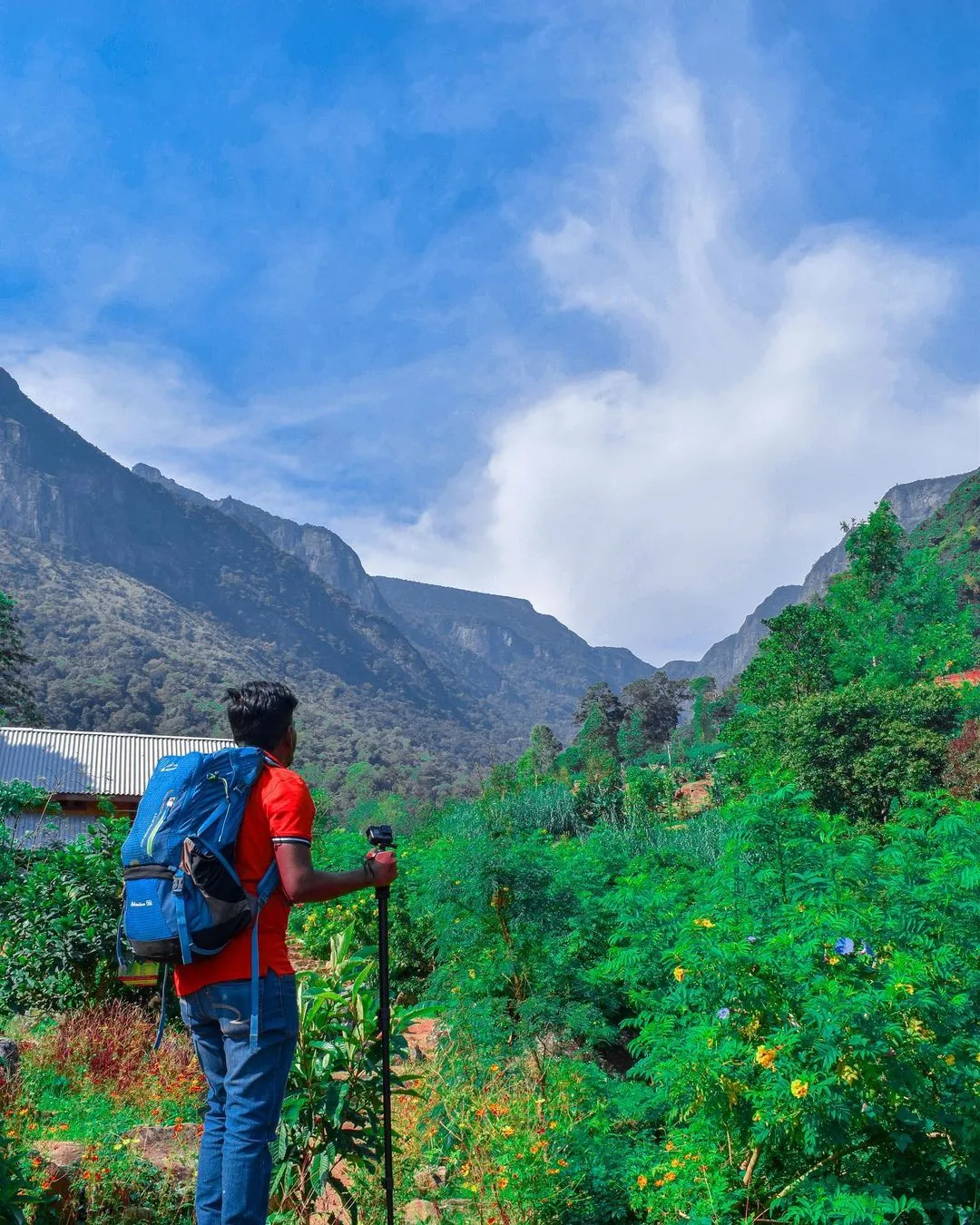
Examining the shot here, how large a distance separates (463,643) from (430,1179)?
609 feet

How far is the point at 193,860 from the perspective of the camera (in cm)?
209

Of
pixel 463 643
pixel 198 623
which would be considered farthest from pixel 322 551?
pixel 198 623

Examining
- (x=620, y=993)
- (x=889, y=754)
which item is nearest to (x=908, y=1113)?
(x=620, y=993)

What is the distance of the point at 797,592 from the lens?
159000 millimetres

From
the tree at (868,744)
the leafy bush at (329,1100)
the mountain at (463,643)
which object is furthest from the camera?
the mountain at (463,643)

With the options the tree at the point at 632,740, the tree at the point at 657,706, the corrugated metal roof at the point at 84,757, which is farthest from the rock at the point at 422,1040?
the tree at the point at 657,706

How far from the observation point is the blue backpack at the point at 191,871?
2.07 m

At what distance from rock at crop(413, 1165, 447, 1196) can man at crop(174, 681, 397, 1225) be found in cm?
132

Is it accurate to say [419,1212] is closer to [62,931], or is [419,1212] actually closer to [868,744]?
[62,931]

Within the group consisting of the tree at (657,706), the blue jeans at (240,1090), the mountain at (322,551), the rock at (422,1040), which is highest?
the mountain at (322,551)

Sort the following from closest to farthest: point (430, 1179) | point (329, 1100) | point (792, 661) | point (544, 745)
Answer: point (329, 1100) → point (430, 1179) → point (792, 661) → point (544, 745)

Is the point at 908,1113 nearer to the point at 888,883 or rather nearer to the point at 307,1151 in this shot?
the point at 888,883

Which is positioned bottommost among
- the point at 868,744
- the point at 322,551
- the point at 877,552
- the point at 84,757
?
the point at 868,744

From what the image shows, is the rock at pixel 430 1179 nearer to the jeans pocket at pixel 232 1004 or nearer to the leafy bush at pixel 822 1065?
the leafy bush at pixel 822 1065
